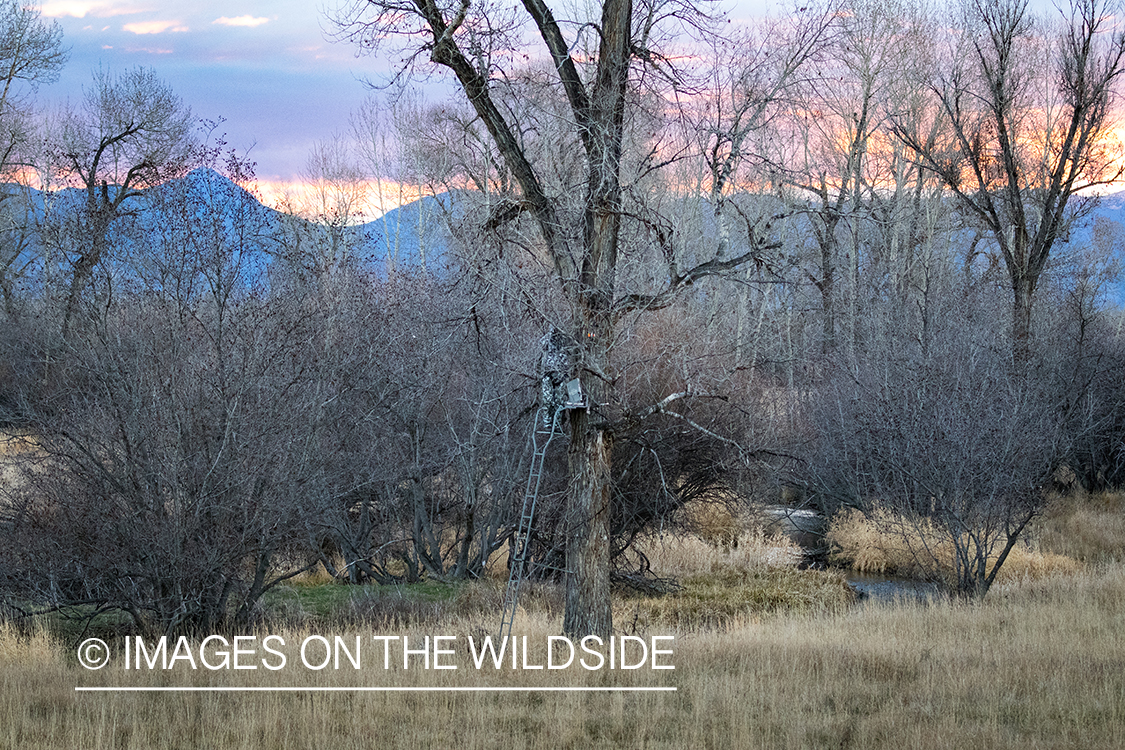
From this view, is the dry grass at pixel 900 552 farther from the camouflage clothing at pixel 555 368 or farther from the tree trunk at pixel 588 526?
the camouflage clothing at pixel 555 368

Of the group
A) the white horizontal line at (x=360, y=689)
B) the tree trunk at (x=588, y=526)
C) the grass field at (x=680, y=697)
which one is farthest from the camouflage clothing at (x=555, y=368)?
the white horizontal line at (x=360, y=689)

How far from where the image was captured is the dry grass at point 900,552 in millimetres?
17531

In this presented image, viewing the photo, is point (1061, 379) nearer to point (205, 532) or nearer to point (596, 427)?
point (596, 427)

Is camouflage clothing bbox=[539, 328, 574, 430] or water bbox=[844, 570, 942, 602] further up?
camouflage clothing bbox=[539, 328, 574, 430]

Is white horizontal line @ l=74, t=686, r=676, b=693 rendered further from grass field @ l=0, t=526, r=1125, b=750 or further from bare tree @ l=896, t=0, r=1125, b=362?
bare tree @ l=896, t=0, r=1125, b=362

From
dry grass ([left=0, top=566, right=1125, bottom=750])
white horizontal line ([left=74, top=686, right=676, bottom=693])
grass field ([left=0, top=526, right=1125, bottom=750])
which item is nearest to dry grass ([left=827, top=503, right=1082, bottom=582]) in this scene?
grass field ([left=0, top=526, right=1125, bottom=750])

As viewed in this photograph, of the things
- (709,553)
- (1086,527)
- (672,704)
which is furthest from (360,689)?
(1086,527)

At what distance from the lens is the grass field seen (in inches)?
252

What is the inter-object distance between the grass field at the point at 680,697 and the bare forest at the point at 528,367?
1.56 metres

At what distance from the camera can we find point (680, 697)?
25.0 ft

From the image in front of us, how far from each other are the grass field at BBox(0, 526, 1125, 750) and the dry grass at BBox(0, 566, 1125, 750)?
0.7 inches

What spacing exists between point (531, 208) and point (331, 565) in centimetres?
925

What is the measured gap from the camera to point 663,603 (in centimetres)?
1534

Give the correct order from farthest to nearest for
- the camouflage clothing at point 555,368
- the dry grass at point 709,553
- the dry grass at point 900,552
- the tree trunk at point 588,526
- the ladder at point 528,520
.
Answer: the dry grass at point 709,553 → the dry grass at point 900,552 → the tree trunk at point 588,526 → the camouflage clothing at point 555,368 → the ladder at point 528,520
